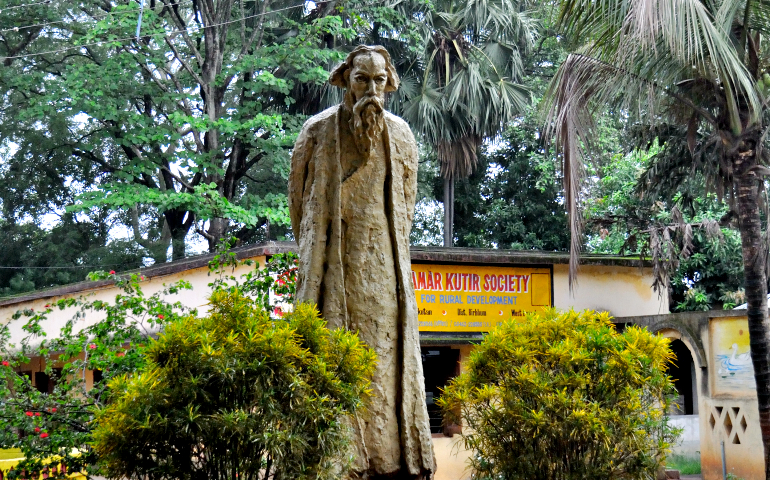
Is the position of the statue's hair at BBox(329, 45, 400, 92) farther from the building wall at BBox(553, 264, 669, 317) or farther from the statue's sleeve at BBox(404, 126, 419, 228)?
the building wall at BBox(553, 264, 669, 317)

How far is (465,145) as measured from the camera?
1992 centimetres

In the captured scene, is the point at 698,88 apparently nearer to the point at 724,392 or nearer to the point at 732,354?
the point at 732,354

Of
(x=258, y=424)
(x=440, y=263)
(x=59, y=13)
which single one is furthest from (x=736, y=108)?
(x=59, y=13)

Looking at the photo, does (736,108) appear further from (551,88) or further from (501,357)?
(501,357)

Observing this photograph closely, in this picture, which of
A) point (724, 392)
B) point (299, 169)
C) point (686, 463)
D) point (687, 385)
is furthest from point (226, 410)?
point (687, 385)

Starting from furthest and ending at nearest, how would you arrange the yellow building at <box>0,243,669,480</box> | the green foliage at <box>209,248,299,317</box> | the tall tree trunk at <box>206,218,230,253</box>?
1. the tall tree trunk at <box>206,218,230,253</box>
2. the yellow building at <box>0,243,669,480</box>
3. the green foliage at <box>209,248,299,317</box>

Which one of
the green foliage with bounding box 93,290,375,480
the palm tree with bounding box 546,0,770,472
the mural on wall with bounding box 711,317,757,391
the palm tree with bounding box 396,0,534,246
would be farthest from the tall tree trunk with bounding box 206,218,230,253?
the green foliage with bounding box 93,290,375,480

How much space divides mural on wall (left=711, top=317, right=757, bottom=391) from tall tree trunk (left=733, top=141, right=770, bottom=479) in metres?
1.76

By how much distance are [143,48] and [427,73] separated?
6.01m

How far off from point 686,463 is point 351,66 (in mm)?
10373

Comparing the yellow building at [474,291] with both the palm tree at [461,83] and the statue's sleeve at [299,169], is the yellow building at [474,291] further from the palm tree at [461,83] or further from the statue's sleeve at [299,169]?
the palm tree at [461,83]

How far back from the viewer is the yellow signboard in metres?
12.1

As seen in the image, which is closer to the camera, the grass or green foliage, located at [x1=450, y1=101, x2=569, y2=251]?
the grass

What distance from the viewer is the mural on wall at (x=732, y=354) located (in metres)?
11.0
